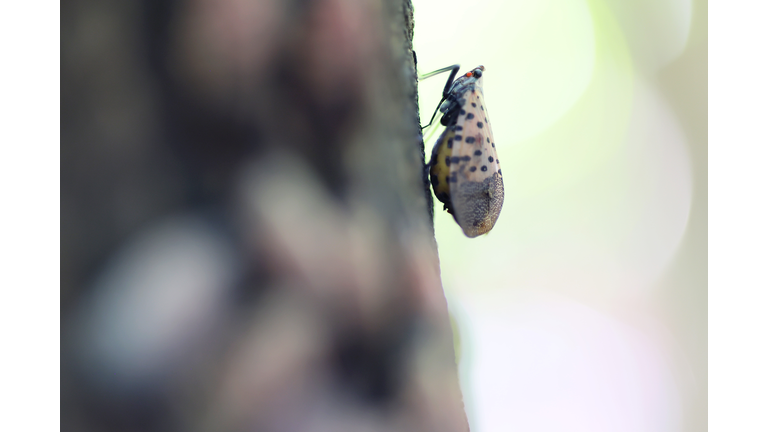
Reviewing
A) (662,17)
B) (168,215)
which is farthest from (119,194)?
(662,17)

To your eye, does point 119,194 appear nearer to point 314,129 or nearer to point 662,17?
point 314,129

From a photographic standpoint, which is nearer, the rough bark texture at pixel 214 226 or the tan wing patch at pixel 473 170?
the rough bark texture at pixel 214 226

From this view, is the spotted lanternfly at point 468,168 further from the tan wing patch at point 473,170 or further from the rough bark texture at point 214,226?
the rough bark texture at point 214,226

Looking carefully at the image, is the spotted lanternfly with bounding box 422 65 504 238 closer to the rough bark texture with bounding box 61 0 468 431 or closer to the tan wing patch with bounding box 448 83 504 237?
the tan wing patch with bounding box 448 83 504 237

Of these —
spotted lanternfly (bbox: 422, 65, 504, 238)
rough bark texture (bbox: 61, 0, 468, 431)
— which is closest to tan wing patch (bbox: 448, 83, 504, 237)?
spotted lanternfly (bbox: 422, 65, 504, 238)

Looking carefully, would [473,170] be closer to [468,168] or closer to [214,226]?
[468,168]

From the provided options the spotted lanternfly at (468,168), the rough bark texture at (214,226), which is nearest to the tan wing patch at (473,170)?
the spotted lanternfly at (468,168)

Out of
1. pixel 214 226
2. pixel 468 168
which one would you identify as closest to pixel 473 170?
pixel 468 168
